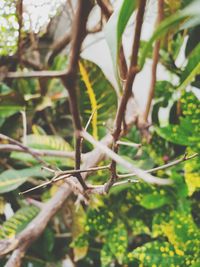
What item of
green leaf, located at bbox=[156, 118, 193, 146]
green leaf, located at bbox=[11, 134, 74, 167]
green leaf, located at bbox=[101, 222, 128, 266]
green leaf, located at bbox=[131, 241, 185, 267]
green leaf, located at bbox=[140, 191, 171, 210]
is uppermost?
green leaf, located at bbox=[156, 118, 193, 146]

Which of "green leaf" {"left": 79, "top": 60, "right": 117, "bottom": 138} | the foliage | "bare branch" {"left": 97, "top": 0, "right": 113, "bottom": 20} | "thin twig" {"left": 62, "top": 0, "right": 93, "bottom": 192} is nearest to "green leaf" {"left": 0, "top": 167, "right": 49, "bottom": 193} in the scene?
the foliage

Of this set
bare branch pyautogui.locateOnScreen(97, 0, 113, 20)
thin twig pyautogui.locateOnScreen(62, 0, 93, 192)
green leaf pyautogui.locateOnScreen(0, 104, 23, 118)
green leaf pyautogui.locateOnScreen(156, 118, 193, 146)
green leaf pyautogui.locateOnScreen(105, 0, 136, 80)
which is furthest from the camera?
green leaf pyautogui.locateOnScreen(0, 104, 23, 118)

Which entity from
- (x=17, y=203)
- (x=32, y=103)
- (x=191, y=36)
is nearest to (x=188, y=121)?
(x=191, y=36)

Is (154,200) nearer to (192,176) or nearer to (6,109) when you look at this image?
(192,176)

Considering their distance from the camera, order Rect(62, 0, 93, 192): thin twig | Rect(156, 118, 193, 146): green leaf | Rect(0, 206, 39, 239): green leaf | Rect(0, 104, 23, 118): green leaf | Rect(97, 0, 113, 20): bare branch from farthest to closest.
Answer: Rect(0, 104, 23, 118): green leaf < Rect(0, 206, 39, 239): green leaf < Rect(156, 118, 193, 146): green leaf < Rect(97, 0, 113, 20): bare branch < Rect(62, 0, 93, 192): thin twig

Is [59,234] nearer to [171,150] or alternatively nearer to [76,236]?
[76,236]

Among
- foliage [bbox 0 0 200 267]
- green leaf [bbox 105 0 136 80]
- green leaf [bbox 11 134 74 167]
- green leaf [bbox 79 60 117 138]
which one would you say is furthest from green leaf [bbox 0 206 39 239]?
green leaf [bbox 105 0 136 80]

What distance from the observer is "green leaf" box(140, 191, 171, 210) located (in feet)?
2.88

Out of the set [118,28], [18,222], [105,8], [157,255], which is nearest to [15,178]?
[18,222]

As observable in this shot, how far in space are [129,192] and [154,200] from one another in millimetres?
102

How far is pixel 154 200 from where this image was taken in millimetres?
892

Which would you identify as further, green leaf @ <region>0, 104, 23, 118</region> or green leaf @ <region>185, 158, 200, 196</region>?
green leaf @ <region>0, 104, 23, 118</region>

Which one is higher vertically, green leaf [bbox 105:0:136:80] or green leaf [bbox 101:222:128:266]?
green leaf [bbox 105:0:136:80]

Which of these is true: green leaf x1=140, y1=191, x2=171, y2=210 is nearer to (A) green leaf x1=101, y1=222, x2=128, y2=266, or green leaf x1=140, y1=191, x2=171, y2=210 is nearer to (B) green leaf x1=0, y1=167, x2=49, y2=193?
(A) green leaf x1=101, y1=222, x2=128, y2=266
